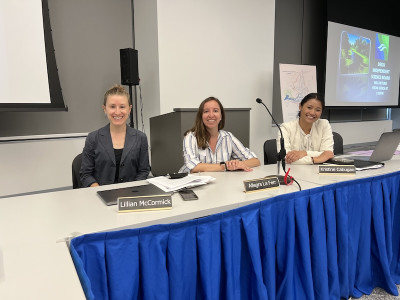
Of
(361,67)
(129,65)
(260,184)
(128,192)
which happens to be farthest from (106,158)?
(361,67)

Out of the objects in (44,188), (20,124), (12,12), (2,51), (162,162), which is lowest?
(44,188)

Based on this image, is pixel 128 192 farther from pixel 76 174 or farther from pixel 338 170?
pixel 338 170

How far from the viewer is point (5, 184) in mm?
2711

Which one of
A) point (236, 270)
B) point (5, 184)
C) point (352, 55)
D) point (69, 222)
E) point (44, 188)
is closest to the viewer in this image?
point (69, 222)

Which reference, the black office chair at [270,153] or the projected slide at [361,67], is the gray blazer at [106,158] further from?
the projected slide at [361,67]

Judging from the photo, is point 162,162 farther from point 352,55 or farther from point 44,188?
point 352,55

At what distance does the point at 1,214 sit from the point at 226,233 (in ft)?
2.78

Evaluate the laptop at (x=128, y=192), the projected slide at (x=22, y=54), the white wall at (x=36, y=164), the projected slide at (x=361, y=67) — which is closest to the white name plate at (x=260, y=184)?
the laptop at (x=128, y=192)

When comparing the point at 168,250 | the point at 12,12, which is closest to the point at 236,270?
the point at 168,250

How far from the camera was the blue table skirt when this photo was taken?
0.95m

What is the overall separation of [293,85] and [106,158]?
307 cm

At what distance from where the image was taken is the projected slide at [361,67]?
4395 millimetres

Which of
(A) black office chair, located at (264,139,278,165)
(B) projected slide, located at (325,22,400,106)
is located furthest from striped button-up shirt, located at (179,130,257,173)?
(B) projected slide, located at (325,22,400,106)

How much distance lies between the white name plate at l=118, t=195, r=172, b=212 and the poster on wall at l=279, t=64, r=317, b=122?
10.5 ft
